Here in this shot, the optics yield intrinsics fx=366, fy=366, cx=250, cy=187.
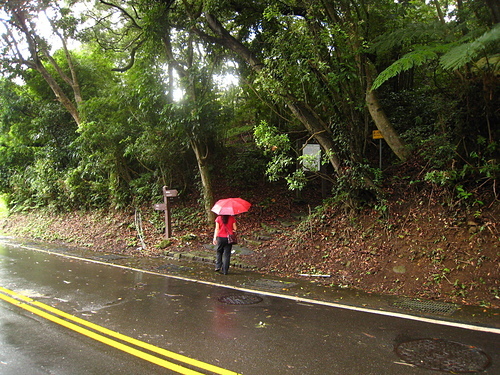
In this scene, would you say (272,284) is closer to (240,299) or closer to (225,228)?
(240,299)

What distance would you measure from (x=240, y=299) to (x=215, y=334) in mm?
1950

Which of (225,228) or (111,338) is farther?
(225,228)

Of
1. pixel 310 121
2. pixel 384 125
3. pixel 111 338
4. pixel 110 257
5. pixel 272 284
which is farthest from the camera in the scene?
pixel 110 257

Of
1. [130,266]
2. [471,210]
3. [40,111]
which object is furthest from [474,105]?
[40,111]

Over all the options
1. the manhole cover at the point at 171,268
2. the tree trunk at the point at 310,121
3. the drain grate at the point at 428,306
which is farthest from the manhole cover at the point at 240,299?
the tree trunk at the point at 310,121

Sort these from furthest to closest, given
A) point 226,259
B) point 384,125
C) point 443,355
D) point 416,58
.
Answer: point 384,125 → point 226,259 → point 416,58 → point 443,355

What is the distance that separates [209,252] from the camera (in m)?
12.3

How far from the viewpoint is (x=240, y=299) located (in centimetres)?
737

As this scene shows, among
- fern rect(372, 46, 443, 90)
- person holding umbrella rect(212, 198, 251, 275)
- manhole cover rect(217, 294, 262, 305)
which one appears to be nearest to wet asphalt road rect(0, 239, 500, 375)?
manhole cover rect(217, 294, 262, 305)

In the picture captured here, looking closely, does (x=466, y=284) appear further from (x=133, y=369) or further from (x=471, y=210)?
(x=133, y=369)

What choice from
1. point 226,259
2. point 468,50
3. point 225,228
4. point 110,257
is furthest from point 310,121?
point 110,257

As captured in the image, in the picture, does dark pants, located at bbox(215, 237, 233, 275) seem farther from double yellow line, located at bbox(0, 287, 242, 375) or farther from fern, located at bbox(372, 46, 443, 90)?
fern, located at bbox(372, 46, 443, 90)

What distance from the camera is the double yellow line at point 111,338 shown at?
4.38 meters

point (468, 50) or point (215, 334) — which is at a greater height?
point (468, 50)
